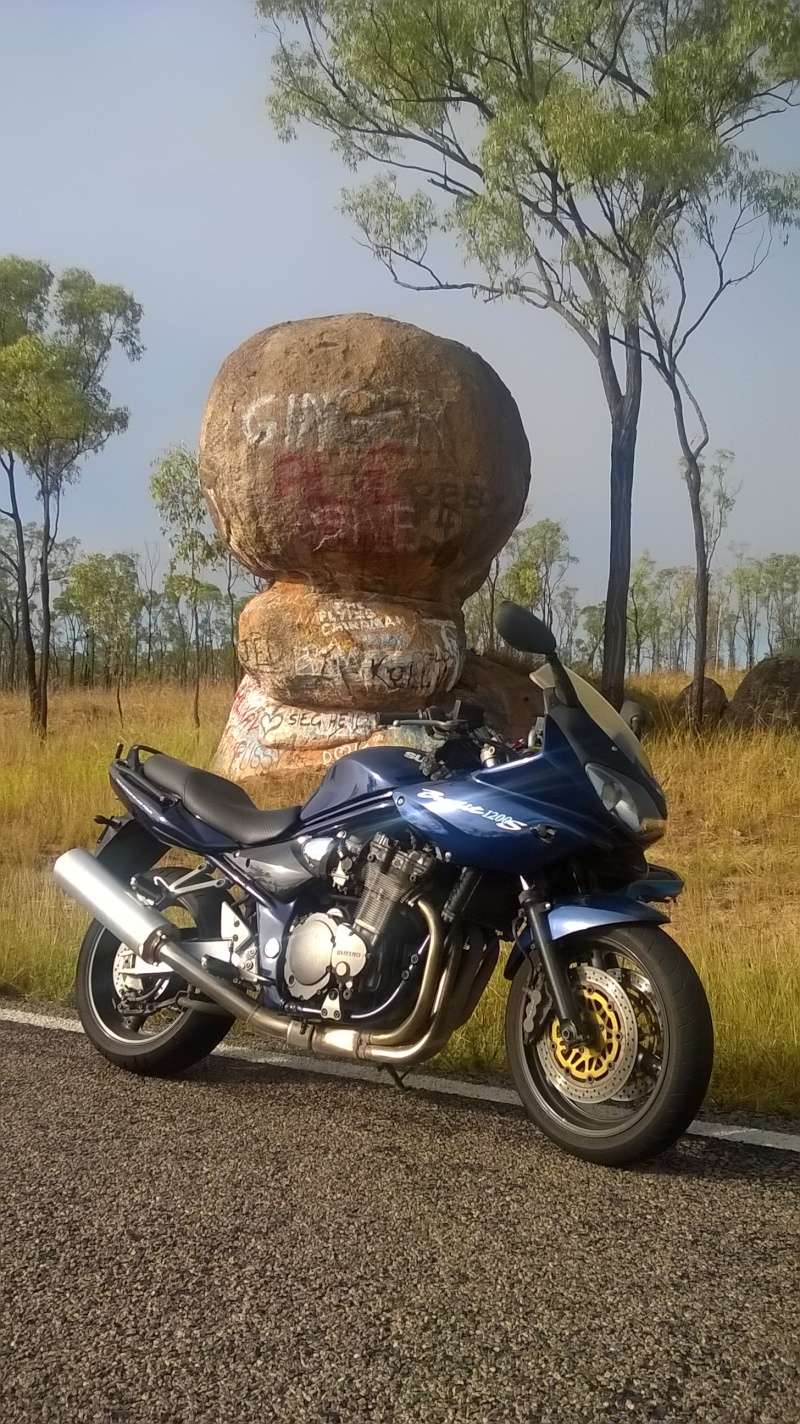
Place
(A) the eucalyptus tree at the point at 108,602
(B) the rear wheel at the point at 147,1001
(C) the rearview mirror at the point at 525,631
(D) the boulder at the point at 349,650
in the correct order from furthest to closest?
1. (A) the eucalyptus tree at the point at 108,602
2. (D) the boulder at the point at 349,650
3. (B) the rear wheel at the point at 147,1001
4. (C) the rearview mirror at the point at 525,631

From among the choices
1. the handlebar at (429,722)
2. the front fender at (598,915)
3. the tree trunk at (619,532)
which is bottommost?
the front fender at (598,915)

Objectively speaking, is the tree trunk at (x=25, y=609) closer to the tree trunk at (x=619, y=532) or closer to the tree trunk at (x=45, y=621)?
the tree trunk at (x=45, y=621)

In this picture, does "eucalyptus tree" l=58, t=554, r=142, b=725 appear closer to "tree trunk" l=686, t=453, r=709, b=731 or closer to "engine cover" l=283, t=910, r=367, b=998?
"tree trunk" l=686, t=453, r=709, b=731

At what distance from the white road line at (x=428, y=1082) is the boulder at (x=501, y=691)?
696 centimetres

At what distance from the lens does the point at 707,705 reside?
15430mm

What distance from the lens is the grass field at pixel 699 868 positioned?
4.09m

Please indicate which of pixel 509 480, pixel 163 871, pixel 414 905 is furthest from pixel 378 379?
pixel 414 905

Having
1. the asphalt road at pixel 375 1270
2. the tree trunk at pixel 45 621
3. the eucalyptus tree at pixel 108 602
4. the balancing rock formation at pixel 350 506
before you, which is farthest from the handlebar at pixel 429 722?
the eucalyptus tree at pixel 108 602

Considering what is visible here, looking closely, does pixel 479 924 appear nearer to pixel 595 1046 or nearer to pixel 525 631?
pixel 595 1046

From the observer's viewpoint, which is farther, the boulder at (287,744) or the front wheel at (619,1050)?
the boulder at (287,744)

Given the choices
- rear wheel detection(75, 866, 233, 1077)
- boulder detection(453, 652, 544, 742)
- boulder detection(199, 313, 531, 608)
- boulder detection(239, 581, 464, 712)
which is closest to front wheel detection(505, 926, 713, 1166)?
rear wheel detection(75, 866, 233, 1077)

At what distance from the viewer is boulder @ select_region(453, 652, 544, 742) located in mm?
11164

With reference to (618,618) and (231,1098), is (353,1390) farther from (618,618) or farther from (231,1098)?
(618,618)

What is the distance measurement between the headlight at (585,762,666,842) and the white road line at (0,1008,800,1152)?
2.78 ft
